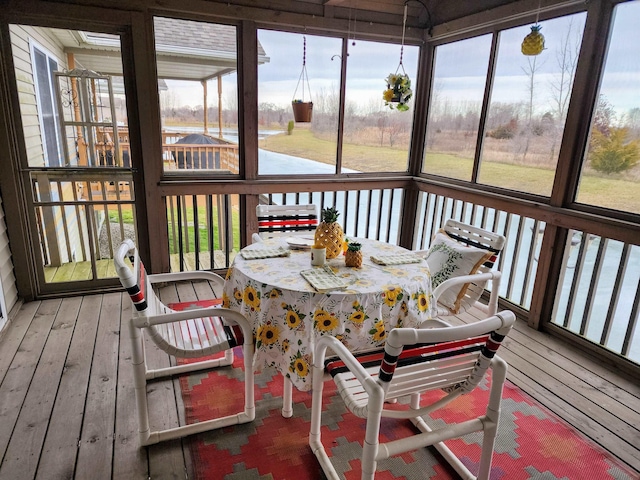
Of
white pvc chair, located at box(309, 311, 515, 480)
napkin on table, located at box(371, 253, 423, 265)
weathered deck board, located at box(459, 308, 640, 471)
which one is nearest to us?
white pvc chair, located at box(309, 311, 515, 480)

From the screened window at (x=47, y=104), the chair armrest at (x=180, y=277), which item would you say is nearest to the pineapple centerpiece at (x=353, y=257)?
the chair armrest at (x=180, y=277)

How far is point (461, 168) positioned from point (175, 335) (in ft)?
9.93

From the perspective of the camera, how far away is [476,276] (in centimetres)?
244

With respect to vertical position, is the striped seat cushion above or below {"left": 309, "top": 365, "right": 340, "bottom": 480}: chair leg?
above

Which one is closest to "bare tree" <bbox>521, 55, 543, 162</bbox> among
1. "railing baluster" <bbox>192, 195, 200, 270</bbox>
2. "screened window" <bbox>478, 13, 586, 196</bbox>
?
"screened window" <bbox>478, 13, 586, 196</bbox>

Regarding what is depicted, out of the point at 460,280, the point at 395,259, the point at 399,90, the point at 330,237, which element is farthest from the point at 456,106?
the point at 330,237

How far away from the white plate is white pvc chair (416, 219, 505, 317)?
0.77 metres

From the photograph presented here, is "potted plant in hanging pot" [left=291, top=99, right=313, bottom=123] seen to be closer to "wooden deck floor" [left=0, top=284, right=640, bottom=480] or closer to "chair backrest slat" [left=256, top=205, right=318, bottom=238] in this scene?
"chair backrest slat" [left=256, top=205, right=318, bottom=238]

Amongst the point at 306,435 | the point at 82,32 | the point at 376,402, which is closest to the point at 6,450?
the point at 306,435

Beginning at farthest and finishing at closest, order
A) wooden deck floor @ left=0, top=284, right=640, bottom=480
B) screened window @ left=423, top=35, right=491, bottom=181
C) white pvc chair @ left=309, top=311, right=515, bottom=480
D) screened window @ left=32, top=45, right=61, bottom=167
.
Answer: screened window @ left=423, top=35, right=491, bottom=181
screened window @ left=32, top=45, right=61, bottom=167
wooden deck floor @ left=0, top=284, right=640, bottom=480
white pvc chair @ left=309, top=311, right=515, bottom=480

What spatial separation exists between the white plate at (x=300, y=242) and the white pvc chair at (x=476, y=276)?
0.77 m

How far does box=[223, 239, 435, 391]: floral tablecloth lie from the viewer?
1819mm

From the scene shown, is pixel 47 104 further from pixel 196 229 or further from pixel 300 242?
pixel 300 242

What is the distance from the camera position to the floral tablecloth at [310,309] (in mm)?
1819
